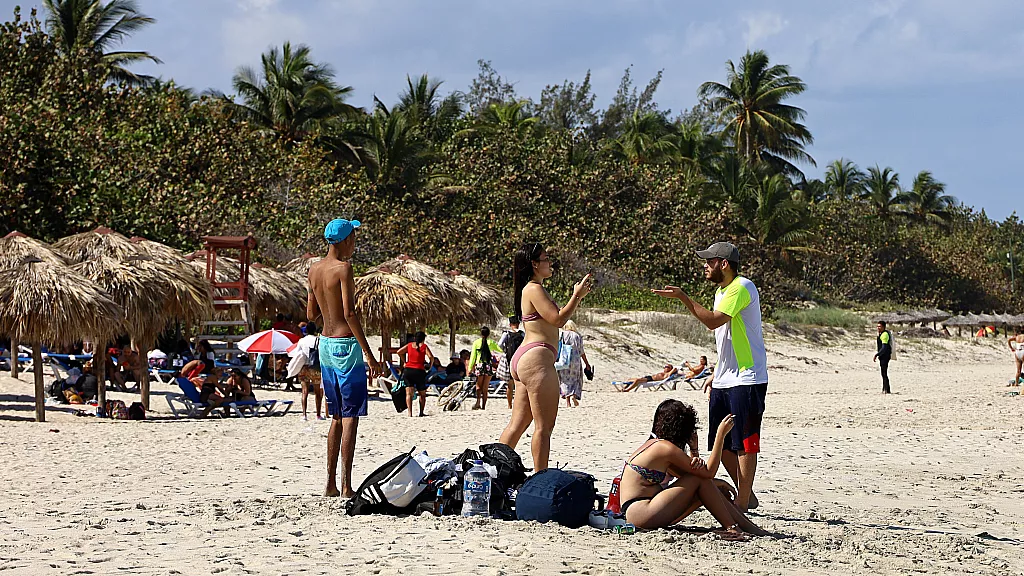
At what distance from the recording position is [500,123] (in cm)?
4097

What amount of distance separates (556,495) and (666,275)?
2966cm

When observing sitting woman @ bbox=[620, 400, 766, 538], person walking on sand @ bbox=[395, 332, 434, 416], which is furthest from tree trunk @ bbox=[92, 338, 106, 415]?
sitting woman @ bbox=[620, 400, 766, 538]

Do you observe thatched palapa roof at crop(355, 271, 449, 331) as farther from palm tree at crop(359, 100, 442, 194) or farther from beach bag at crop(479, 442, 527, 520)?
palm tree at crop(359, 100, 442, 194)

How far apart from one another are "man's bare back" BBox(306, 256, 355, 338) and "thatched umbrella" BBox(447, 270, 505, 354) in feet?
47.0

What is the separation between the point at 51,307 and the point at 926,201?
5215cm

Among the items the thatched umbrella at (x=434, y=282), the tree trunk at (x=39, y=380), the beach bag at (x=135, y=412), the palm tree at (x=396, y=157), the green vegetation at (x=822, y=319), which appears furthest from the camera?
the palm tree at (x=396, y=157)

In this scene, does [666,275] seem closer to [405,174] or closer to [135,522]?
[405,174]

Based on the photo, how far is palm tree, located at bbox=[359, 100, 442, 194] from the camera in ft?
111

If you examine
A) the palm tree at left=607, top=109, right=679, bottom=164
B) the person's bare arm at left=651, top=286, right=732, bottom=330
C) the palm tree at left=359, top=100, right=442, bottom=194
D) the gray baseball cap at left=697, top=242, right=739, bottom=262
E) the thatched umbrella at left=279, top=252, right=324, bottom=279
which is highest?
the palm tree at left=607, top=109, right=679, bottom=164

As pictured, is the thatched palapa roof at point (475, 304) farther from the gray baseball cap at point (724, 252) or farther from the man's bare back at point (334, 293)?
the gray baseball cap at point (724, 252)

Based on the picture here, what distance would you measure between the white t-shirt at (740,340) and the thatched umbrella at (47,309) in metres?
9.29

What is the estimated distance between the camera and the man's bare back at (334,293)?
5.77 metres

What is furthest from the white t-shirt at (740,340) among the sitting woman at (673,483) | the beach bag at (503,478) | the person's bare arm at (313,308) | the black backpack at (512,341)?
the black backpack at (512,341)

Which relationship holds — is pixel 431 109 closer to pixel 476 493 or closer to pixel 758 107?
pixel 758 107
